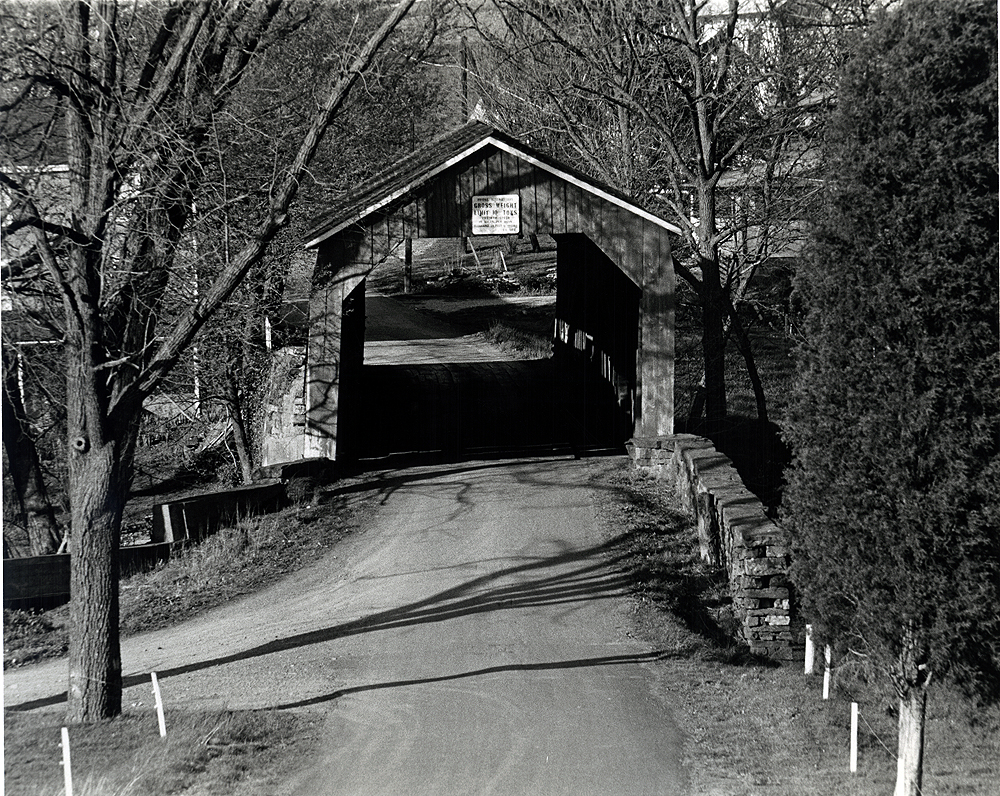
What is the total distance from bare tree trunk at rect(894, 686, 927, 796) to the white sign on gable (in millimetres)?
9168

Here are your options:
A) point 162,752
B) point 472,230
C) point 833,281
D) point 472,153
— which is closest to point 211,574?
point 162,752

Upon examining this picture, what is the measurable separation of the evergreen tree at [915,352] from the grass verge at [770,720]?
2.19 feet

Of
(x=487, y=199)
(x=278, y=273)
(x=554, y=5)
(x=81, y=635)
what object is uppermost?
(x=554, y=5)

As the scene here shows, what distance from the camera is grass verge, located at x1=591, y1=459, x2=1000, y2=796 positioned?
642 cm

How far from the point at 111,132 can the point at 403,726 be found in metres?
4.72

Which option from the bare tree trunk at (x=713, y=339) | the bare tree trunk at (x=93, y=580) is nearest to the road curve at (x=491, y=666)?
the bare tree trunk at (x=93, y=580)

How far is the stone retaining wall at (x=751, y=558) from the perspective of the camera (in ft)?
29.3

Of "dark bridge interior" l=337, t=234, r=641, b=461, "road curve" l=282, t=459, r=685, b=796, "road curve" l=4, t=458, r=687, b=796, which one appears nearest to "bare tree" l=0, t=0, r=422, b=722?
"road curve" l=4, t=458, r=687, b=796

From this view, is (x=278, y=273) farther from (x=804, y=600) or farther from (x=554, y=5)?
(x=804, y=600)

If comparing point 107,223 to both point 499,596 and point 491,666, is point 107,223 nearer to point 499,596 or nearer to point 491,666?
point 491,666

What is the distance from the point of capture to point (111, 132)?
7230 millimetres

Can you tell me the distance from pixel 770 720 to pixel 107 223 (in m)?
6.03

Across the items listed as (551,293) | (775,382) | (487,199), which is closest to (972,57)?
(487,199)

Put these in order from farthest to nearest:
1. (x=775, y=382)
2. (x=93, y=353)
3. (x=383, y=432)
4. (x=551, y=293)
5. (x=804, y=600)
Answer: (x=551, y=293) → (x=775, y=382) → (x=383, y=432) → (x=93, y=353) → (x=804, y=600)
